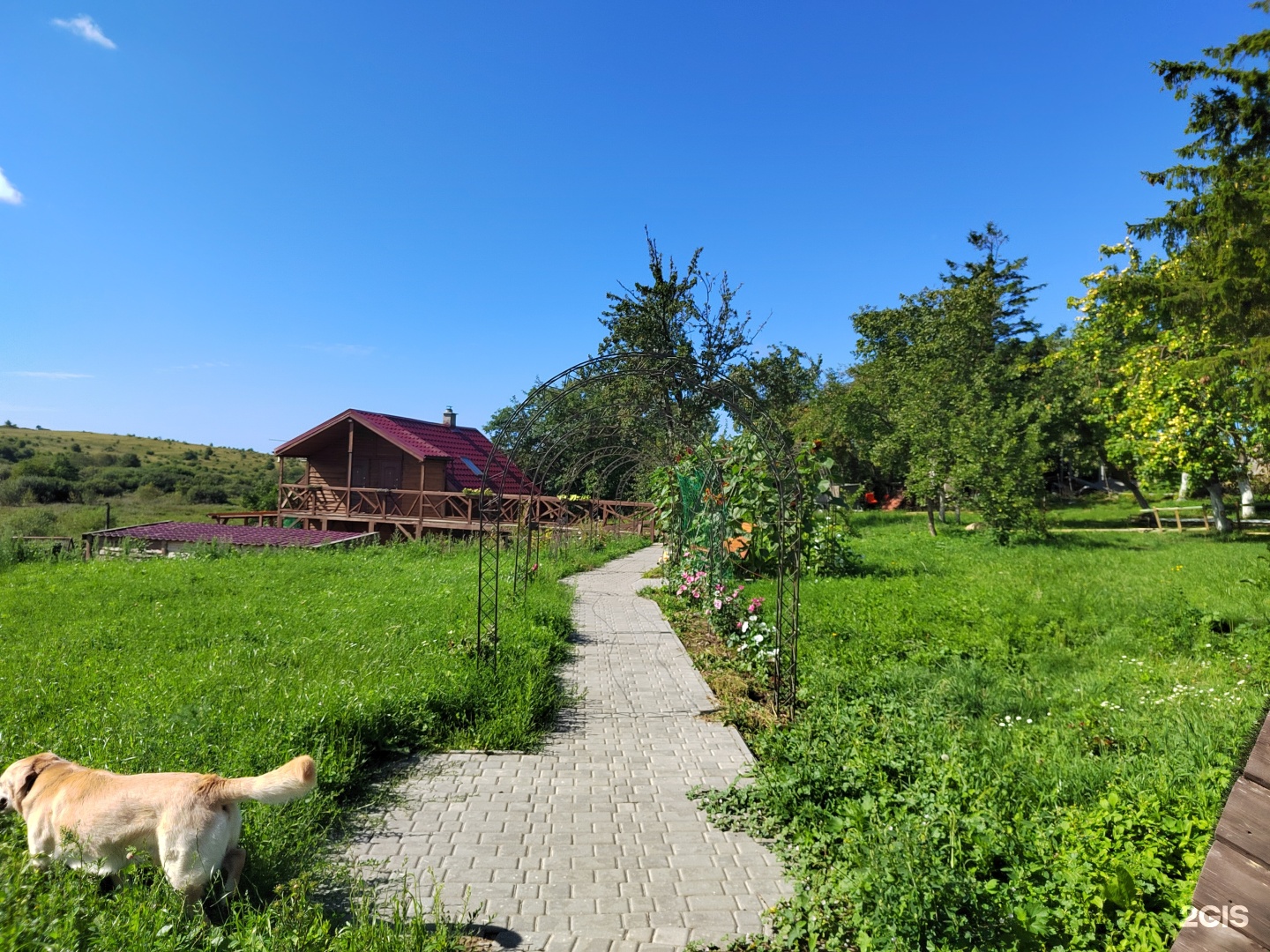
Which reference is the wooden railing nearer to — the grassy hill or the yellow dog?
the grassy hill

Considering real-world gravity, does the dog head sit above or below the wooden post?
below

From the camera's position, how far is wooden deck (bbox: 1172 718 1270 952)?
1.15 meters

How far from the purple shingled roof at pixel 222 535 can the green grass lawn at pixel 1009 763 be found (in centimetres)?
1355

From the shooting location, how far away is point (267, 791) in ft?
8.43

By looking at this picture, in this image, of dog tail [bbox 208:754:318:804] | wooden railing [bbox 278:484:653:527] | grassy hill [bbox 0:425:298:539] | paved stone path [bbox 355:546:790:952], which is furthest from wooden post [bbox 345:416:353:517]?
dog tail [bbox 208:754:318:804]

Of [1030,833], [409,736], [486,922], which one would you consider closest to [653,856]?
[486,922]

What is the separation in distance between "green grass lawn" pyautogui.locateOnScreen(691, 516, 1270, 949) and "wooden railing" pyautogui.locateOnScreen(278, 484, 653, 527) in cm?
1281

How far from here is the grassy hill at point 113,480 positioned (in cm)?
3231

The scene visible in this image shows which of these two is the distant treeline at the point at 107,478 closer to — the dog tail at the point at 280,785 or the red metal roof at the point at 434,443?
the red metal roof at the point at 434,443
